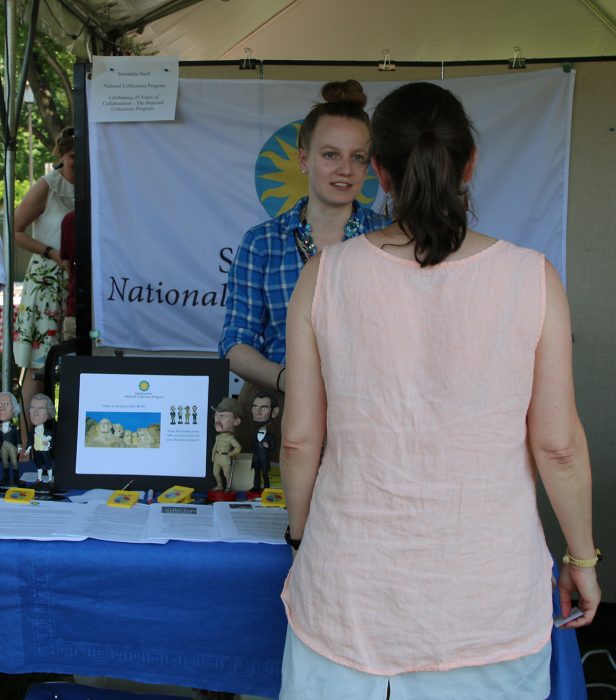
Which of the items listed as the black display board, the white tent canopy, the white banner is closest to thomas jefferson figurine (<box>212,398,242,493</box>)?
the black display board

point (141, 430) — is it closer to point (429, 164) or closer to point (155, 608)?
point (155, 608)

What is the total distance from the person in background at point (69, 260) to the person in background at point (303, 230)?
186 centimetres

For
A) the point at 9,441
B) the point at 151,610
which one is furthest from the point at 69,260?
the point at 151,610

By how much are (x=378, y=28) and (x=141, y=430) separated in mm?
3487

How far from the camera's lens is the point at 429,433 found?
1020mm

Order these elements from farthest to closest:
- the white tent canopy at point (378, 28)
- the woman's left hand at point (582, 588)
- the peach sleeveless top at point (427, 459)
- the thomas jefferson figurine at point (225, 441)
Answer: the white tent canopy at point (378, 28), the thomas jefferson figurine at point (225, 441), the woman's left hand at point (582, 588), the peach sleeveless top at point (427, 459)

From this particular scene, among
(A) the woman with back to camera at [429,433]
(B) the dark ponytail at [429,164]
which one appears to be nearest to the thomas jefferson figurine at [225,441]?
(A) the woman with back to camera at [429,433]

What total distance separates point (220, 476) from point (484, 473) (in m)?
0.90

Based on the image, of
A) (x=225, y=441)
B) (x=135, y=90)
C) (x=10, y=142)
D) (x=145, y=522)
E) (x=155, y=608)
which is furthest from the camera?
(x=135, y=90)

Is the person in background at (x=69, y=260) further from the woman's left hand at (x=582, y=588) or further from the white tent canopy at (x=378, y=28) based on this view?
the woman's left hand at (x=582, y=588)

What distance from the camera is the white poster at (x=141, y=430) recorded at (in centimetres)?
184

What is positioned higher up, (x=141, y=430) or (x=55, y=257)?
(x=55, y=257)

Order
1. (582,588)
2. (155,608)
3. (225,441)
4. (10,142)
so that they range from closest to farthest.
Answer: (582,588)
(155,608)
(225,441)
(10,142)

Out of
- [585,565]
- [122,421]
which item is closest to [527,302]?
[585,565]
